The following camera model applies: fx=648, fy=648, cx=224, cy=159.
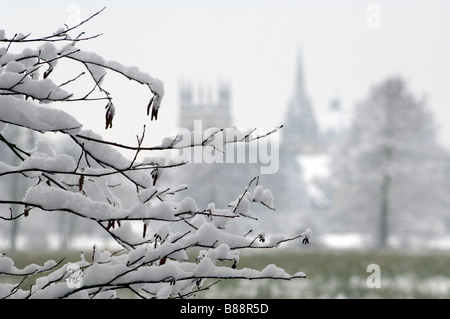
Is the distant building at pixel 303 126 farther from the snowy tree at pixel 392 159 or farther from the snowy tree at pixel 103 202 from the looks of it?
the snowy tree at pixel 103 202

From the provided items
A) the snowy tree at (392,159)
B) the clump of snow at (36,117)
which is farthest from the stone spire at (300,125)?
the clump of snow at (36,117)

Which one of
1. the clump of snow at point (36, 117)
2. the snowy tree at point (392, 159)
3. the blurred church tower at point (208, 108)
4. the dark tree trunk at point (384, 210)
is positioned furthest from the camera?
the blurred church tower at point (208, 108)

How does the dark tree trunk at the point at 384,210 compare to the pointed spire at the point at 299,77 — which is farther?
the pointed spire at the point at 299,77

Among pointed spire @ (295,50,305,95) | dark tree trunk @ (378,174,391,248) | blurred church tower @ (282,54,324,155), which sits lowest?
dark tree trunk @ (378,174,391,248)

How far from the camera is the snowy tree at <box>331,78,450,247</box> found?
26.6 metres

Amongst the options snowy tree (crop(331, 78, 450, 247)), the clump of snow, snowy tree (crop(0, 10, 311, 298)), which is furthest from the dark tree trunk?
the clump of snow

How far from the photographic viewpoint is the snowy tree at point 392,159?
2661 centimetres

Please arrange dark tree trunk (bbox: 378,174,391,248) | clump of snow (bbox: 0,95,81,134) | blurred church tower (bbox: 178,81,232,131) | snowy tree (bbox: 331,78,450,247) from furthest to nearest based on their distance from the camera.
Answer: blurred church tower (bbox: 178,81,232,131) < dark tree trunk (bbox: 378,174,391,248) < snowy tree (bbox: 331,78,450,247) < clump of snow (bbox: 0,95,81,134)

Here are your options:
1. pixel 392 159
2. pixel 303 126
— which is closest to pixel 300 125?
pixel 303 126

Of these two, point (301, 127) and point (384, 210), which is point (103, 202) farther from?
point (301, 127)

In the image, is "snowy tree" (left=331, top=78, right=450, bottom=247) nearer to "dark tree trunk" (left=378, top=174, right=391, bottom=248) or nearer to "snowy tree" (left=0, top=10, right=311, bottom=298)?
"dark tree trunk" (left=378, top=174, right=391, bottom=248)

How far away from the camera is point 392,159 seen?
27.1m

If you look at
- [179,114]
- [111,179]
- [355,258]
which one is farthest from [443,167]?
[179,114]

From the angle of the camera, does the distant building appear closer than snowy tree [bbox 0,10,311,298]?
No
